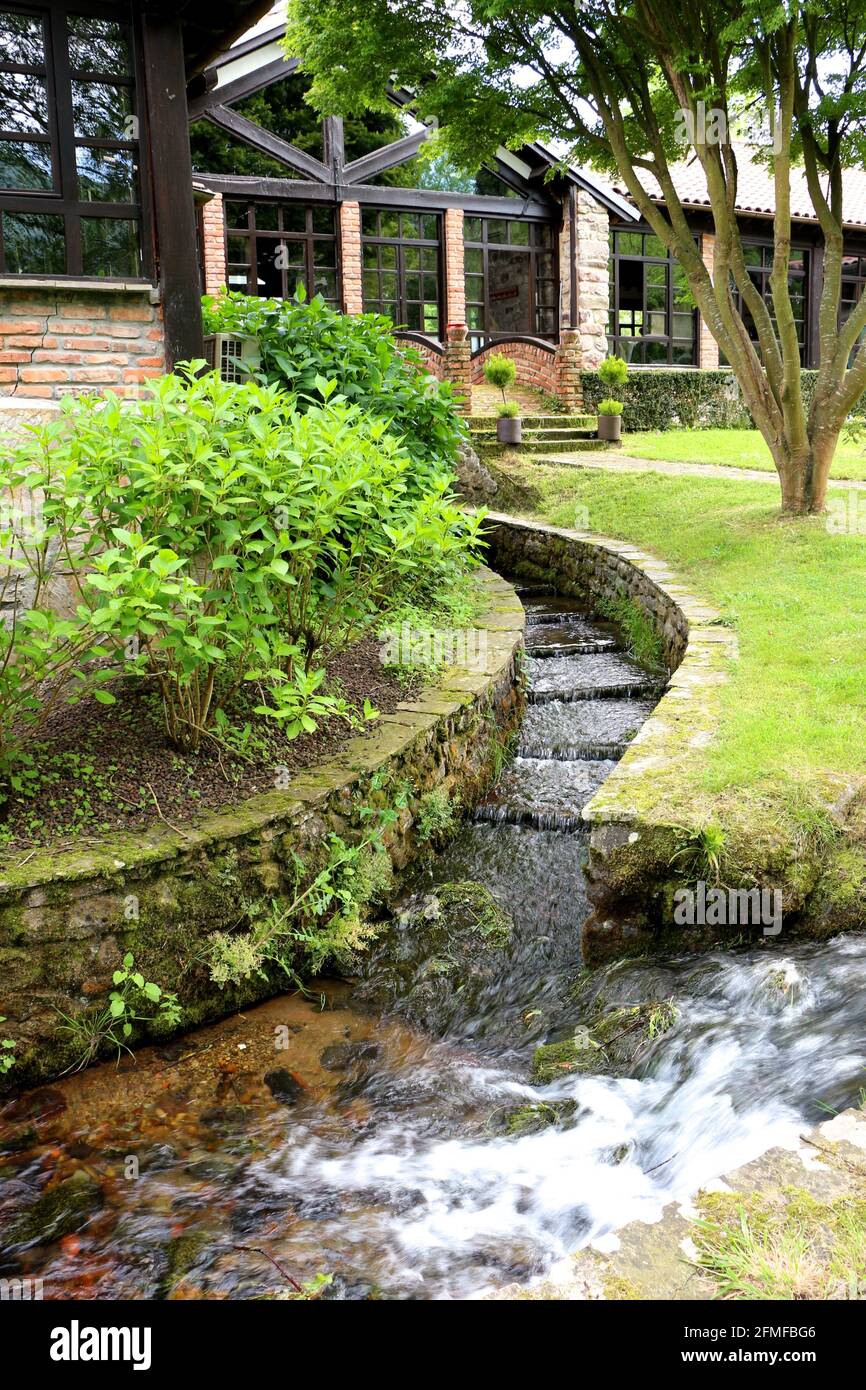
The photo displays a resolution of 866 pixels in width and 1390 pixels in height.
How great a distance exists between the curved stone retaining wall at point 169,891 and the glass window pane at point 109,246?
3047mm

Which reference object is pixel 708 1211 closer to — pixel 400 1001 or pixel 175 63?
pixel 400 1001

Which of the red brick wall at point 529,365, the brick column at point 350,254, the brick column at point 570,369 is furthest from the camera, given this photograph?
the red brick wall at point 529,365

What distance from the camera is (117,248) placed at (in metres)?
5.77

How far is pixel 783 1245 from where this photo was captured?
6.63 ft

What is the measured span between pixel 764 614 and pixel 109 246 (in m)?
4.39

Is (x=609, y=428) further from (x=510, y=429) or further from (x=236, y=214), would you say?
(x=236, y=214)

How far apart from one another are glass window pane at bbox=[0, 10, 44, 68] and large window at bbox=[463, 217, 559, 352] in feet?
47.0

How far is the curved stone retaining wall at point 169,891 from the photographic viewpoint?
11.6ft

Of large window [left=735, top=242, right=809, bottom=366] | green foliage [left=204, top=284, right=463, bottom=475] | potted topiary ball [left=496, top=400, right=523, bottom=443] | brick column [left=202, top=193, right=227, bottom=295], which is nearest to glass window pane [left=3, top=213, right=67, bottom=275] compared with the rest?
green foliage [left=204, top=284, right=463, bottom=475]

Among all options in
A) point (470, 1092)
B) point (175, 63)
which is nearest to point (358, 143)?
point (175, 63)

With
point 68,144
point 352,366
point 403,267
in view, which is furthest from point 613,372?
point 68,144

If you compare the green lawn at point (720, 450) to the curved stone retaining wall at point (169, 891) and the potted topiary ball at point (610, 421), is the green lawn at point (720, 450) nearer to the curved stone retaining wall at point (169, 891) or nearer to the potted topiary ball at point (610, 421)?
the potted topiary ball at point (610, 421)

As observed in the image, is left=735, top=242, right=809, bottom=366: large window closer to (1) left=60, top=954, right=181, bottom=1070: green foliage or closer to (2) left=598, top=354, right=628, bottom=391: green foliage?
(2) left=598, top=354, right=628, bottom=391: green foliage

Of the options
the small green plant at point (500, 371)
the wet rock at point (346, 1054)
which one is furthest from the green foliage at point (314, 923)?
the small green plant at point (500, 371)
